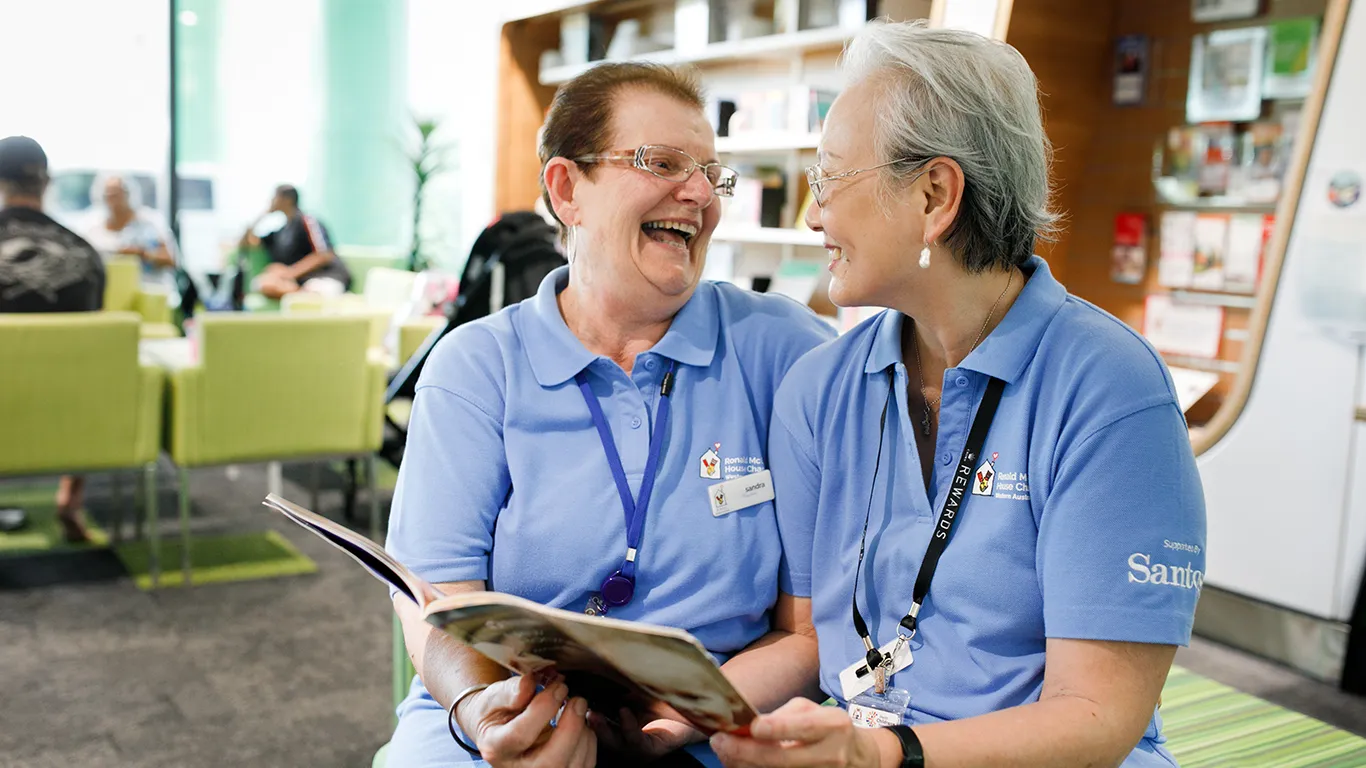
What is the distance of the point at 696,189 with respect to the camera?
180cm

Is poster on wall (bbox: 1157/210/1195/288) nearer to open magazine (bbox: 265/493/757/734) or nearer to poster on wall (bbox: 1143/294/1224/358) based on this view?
poster on wall (bbox: 1143/294/1224/358)

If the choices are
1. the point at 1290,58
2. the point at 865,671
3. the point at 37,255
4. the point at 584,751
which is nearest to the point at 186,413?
the point at 37,255

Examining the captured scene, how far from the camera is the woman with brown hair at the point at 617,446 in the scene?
159 cm

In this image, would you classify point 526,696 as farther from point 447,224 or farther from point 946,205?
point 447,224

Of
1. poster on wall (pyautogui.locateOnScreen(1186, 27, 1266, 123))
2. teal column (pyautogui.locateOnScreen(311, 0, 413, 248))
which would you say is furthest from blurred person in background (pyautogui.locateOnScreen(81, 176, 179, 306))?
poster on wall (pyautogui.locateOnScreen(1186, 27, 1266, 123))

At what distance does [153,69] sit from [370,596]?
656 centimetres

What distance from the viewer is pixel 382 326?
566 centimetres

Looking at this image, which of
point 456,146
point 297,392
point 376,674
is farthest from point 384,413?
point 456,146

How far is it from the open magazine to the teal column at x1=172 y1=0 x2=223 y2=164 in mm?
8879

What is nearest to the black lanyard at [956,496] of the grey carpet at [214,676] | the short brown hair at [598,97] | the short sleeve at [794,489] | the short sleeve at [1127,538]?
the short sleeve at [1127,538]

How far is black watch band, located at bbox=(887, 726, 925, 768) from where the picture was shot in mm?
1210

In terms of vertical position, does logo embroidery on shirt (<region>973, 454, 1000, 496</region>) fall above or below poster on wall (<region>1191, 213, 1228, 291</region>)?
below

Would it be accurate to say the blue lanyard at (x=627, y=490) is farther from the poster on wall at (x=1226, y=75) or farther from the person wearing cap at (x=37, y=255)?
the person wearing cap at (x=37, y=255)

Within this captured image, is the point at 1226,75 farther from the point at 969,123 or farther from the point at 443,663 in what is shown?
the point at 443,663
